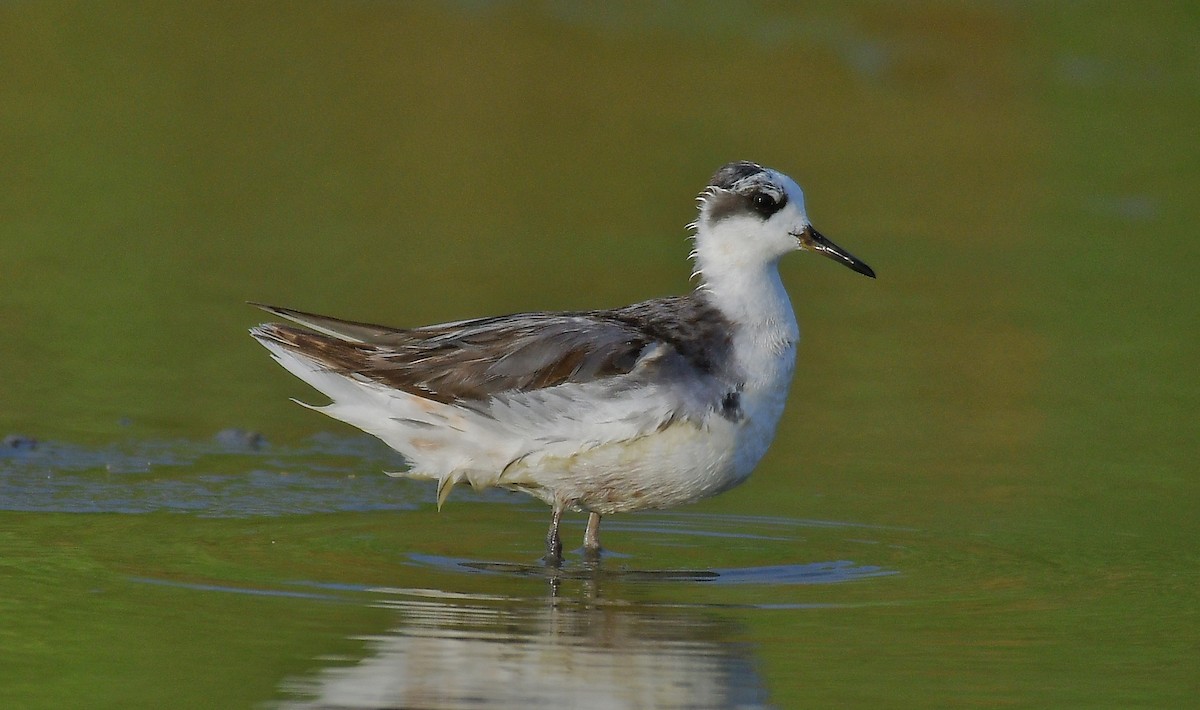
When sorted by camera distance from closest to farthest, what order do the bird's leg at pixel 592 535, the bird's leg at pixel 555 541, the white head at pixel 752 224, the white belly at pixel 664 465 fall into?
the white belly at pixel 664 465
the bird's leg at pixel 555 541
the bird's leg at pixel 592 535
the white head at pixel 752 224

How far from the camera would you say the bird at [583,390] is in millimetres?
9094

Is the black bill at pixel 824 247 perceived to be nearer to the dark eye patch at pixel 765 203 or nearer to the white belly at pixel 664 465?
the dark eye patch at pixel 765 203

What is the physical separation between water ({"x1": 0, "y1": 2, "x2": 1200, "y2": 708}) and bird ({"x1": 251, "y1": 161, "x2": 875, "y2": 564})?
390mm

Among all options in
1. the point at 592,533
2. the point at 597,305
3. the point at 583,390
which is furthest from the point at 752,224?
the point at 597,305

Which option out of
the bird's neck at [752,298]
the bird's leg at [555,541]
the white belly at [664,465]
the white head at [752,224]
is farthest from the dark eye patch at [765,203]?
the bird's leg at [555,541]

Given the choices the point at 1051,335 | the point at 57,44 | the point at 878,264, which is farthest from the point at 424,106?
the point at 1051,335

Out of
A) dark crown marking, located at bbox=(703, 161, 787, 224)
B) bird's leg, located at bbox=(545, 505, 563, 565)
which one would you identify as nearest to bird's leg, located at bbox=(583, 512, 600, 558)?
bird's leg, located at bbox=(545, 505, 563, 565)

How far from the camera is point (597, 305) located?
47.5 ft

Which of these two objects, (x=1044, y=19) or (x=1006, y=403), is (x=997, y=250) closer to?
(x=1006, y=403)

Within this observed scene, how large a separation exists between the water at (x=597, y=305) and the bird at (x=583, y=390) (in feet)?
1.28

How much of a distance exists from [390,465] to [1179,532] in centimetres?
410

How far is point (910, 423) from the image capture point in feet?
40.4

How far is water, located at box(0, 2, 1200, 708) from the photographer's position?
7.73 meters

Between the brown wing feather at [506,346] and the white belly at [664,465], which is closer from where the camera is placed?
the white belly at [664,465]
